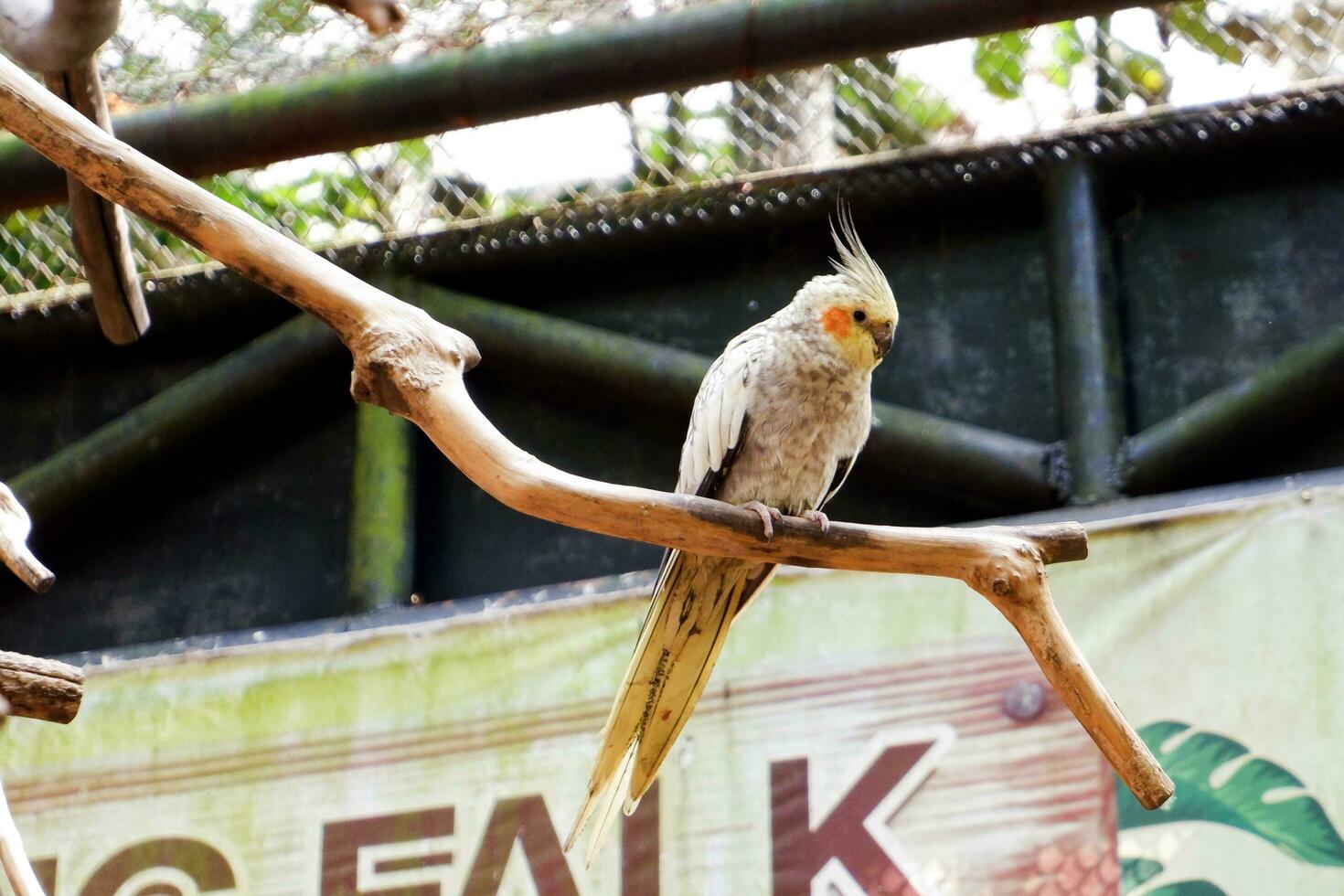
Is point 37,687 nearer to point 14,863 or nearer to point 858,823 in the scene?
point 14,863

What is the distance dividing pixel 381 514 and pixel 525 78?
178 centimetres

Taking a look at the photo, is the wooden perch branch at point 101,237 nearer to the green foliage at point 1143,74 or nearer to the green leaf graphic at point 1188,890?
the green leaf graphic at point 1188,890

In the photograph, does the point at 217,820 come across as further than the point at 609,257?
No

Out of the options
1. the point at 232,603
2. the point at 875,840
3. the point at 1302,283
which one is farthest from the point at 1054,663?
the point at 232,603

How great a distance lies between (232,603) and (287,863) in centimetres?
143

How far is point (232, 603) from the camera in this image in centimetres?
635

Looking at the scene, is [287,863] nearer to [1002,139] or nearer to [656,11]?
[656,11]

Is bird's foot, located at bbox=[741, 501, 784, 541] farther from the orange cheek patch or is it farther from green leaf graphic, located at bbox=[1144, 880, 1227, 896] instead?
green leaf graphic, located at bbox=[1144, 880, 1227, 896]

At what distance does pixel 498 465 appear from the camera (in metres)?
3.23

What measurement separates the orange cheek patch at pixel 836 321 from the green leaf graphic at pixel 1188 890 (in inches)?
67.4

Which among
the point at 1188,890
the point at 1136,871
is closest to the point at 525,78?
the point at 1136,871

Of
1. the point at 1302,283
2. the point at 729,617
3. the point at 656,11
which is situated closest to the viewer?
the point at 729,617

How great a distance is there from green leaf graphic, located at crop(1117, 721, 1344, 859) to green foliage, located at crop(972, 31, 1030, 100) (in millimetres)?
2326

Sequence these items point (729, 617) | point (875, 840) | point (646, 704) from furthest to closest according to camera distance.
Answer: point (875, 840), point (729, 617), point (646, 704)
